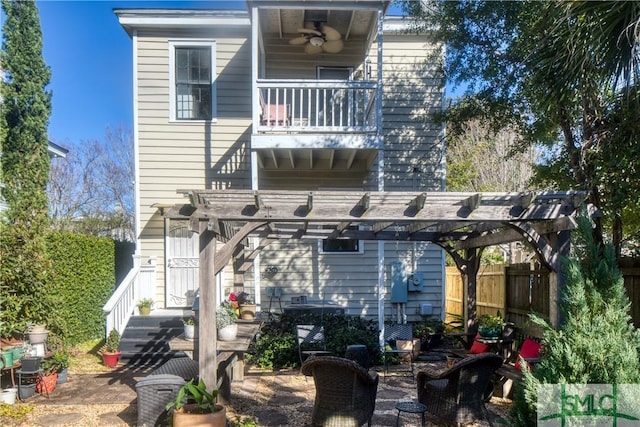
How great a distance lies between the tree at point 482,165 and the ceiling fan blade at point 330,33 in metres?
7.60

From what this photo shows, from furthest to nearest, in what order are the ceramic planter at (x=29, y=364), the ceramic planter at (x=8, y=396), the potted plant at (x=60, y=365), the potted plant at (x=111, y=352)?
1. the potted plant at (x=111, y=352)
2. the potted plant at (x=60, y=365)
3. the ceramic planter at (x=29, y=364)
4. the ceramic planter at (x=8, y=396)

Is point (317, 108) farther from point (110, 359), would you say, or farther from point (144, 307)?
point (110, 359)

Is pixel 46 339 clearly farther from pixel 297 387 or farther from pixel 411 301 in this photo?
pixel 411 301

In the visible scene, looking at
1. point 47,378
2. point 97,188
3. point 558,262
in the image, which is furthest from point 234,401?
point 97,188

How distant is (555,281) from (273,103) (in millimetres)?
6581

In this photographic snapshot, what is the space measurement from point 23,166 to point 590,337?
8318 millimetres

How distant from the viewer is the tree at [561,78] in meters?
3.88

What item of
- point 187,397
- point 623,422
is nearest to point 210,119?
point 187,397

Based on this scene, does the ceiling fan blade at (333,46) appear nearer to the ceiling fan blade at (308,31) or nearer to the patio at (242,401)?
the ceiling fan blade at (308,31)

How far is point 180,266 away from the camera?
9883 mm

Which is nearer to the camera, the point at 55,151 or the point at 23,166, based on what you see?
the point at 23,166

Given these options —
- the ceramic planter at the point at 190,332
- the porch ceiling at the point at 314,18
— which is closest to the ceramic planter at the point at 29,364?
the ceramic planter at the point at 190,332

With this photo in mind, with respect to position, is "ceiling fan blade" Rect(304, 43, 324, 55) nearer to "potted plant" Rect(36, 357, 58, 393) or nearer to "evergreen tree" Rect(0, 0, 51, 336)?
"evergreen tree" Rect(0, 0, 51, 336)

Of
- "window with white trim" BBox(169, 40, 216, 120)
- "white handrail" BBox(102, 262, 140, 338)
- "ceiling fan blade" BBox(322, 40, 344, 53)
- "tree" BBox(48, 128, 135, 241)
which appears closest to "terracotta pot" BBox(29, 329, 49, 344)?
"white handrail" BBox(102, 262, 140, 338)
